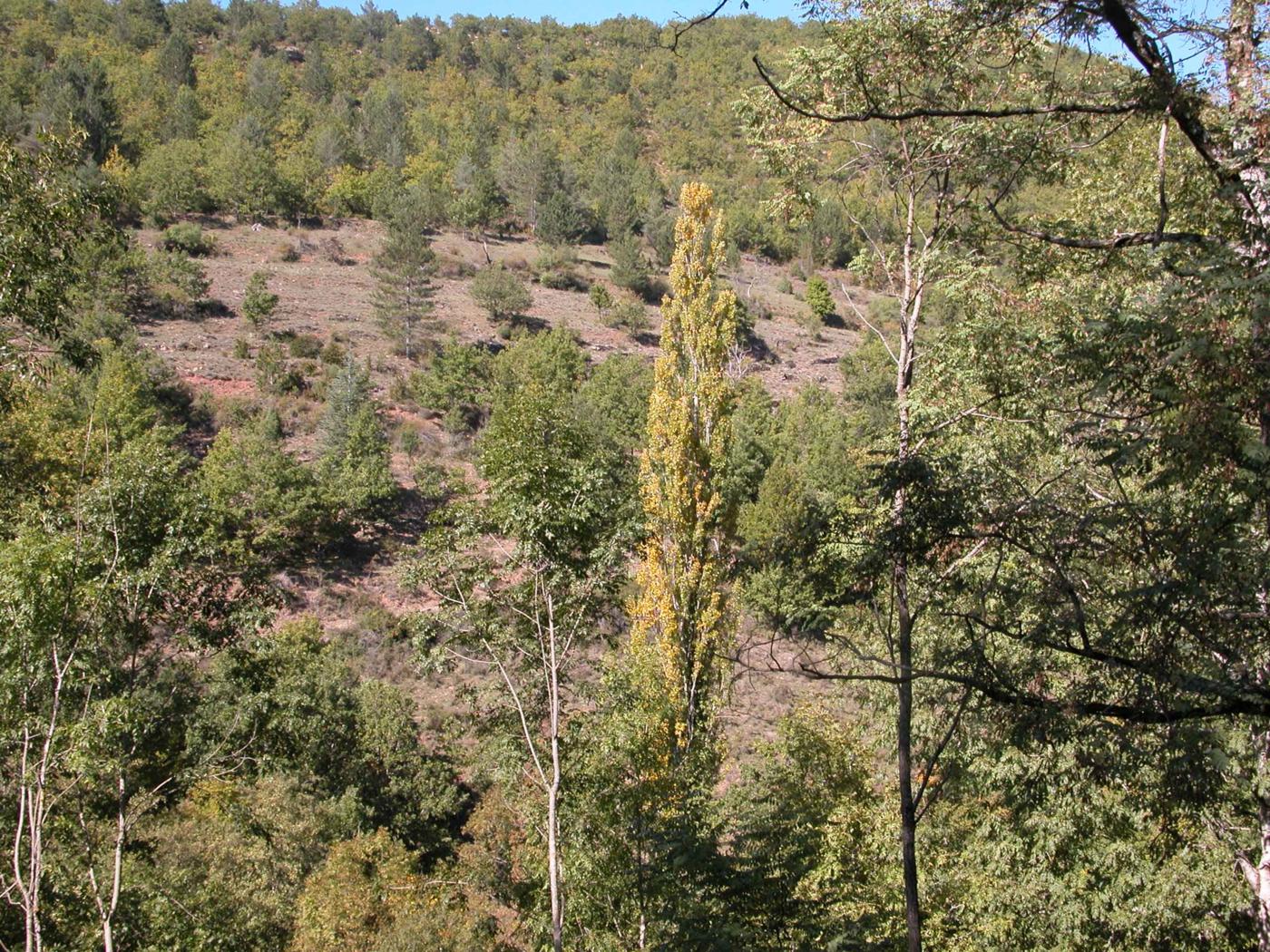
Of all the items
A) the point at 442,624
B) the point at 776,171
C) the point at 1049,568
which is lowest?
the point at 442,624

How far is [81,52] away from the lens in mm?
89625


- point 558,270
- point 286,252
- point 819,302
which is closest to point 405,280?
point 286,252

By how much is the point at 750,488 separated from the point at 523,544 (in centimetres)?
2415

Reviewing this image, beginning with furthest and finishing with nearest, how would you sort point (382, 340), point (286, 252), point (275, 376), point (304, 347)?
1. point (286, 252)
2. point (382, 340)
3. point (304, 347)
4. point (275, 376)

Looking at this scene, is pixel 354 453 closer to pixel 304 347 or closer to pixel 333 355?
pixel 333 355

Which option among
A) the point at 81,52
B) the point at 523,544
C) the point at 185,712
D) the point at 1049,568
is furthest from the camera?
the point at 81,52

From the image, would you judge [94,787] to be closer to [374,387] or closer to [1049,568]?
[1049,568]

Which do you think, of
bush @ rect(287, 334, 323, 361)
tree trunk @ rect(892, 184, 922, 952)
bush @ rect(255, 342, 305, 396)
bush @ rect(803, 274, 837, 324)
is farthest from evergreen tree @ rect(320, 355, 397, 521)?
bush @ rect(803, 274, 837, 324)

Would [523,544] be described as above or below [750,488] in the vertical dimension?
above

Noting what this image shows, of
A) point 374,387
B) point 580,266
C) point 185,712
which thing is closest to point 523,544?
point 185,712

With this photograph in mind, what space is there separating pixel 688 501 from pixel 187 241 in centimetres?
4611

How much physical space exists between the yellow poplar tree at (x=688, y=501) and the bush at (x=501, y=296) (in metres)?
35.5

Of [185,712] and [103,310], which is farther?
[103,310]

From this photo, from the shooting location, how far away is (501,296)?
1876 inches
